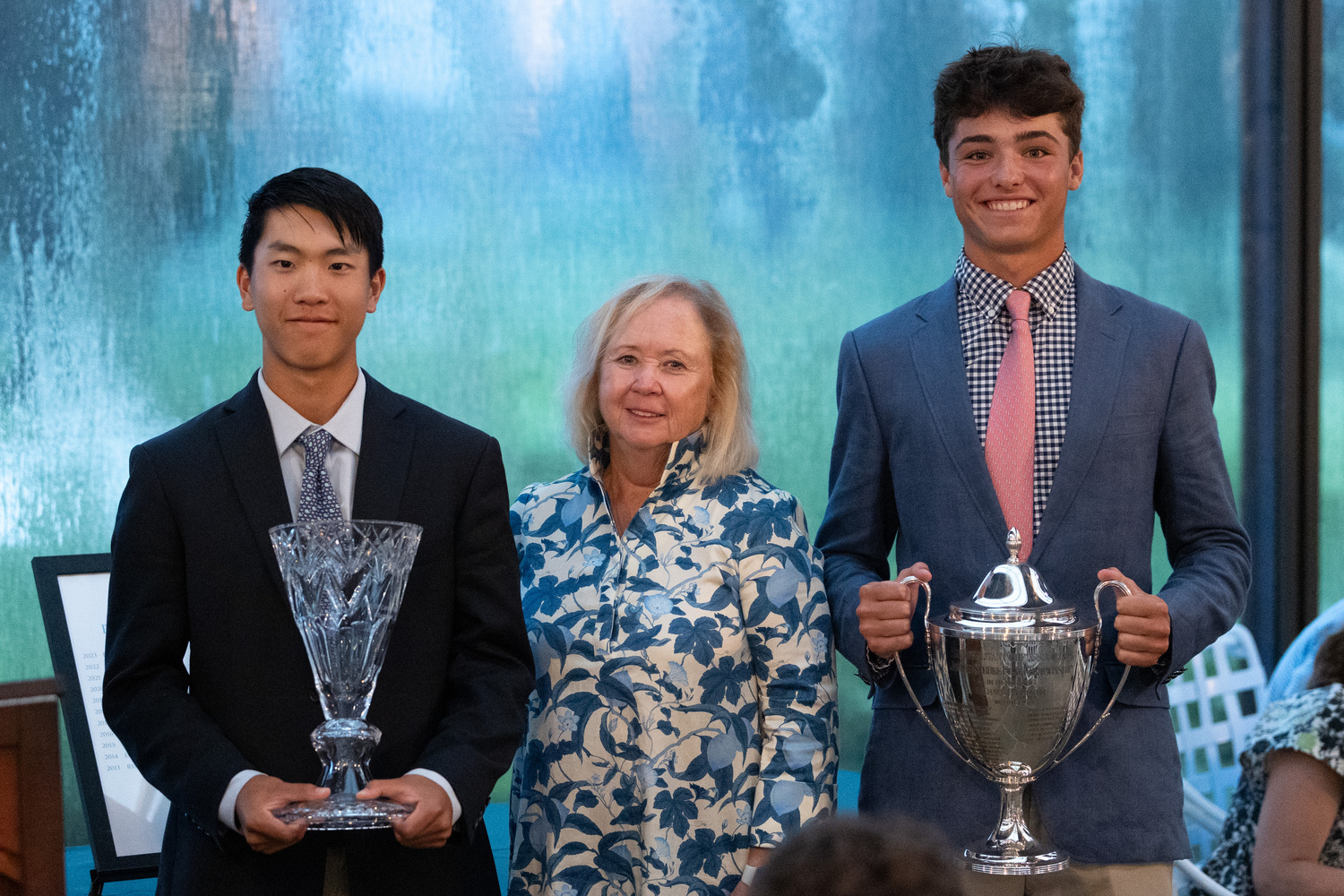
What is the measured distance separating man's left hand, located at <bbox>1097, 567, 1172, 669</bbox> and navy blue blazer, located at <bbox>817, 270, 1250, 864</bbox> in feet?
0.12

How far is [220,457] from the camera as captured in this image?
1536 millimetres

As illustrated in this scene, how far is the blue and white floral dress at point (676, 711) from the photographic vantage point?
1759 mm

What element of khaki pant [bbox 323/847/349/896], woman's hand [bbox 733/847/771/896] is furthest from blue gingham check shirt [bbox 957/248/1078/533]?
khaki pant [bbox 323/847/349/896]

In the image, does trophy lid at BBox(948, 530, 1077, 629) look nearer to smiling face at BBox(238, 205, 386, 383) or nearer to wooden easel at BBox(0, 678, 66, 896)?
smiling face at BBox(238, 205, 386, 383)

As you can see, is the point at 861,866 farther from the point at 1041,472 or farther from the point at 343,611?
the point at 1041,472

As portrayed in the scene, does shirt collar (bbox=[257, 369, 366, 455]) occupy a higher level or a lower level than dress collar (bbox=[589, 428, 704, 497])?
higher

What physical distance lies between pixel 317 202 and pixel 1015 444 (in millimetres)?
958

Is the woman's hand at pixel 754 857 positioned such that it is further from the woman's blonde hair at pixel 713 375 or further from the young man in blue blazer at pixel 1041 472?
the woman's blonde hair at pixel 713 375

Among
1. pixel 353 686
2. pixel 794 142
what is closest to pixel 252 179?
pixel 794 142

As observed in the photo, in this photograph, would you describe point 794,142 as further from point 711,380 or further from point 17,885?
point 17,885

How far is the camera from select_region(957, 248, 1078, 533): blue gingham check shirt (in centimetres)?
173

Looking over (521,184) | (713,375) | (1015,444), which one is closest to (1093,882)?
(1015,444)

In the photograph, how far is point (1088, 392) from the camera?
172cm

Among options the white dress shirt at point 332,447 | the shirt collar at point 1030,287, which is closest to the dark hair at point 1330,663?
the shirt collar at point 1030,287
